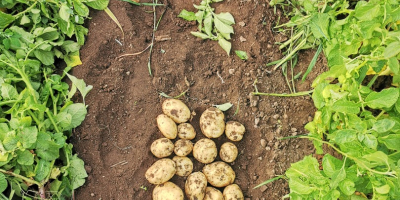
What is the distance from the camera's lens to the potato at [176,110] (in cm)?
243

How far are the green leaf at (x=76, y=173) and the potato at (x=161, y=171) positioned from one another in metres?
0.36

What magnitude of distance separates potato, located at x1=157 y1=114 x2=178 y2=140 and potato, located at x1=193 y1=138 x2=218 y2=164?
0.15 metres

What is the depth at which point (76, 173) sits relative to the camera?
2.33 metres

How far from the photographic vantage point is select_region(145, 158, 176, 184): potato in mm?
2303

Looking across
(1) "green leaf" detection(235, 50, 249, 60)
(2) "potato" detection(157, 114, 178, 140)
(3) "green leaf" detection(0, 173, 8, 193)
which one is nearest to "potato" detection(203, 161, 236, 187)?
(2) "potato" detection(157, 114, 178, 140)

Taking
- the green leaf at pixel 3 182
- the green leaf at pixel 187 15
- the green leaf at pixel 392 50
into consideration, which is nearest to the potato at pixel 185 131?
the green leaf at pixel 187 15

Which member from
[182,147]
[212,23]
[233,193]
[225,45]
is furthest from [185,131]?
[212,23]

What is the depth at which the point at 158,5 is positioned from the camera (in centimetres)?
269

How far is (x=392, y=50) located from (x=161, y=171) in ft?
4.29

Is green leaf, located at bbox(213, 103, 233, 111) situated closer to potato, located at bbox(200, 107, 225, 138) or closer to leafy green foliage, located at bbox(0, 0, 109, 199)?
potato, located at bbox(200, 107, 225, 138)

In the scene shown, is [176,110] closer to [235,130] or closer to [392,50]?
[235,130]

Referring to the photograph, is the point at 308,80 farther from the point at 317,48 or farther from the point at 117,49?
the point at 117,49

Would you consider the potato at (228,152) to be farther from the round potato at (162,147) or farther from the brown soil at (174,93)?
the round potato at (162,147)

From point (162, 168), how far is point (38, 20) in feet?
3.68
